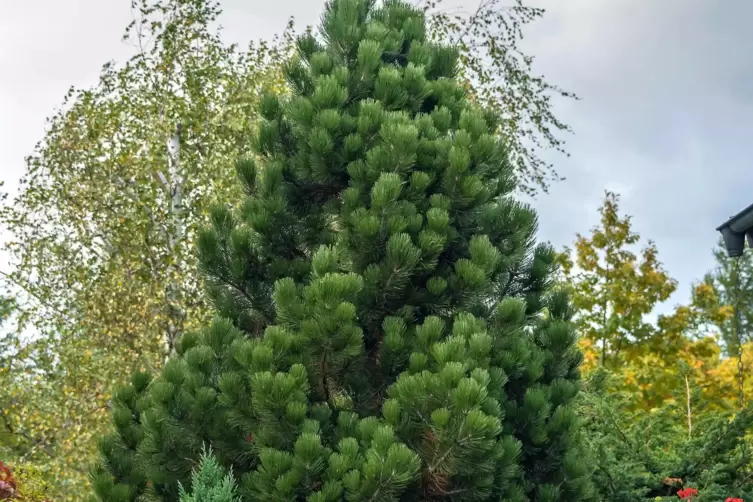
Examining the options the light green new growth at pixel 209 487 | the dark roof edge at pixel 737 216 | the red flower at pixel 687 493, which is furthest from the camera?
the dark roof edge at pixel 737 216

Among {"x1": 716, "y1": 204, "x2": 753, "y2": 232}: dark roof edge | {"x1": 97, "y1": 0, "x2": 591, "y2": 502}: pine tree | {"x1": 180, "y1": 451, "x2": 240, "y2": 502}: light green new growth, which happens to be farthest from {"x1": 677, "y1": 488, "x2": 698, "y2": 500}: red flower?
{"x1": 180, "y1": 451, "x2": 240, "y2": 502}: light green new growth

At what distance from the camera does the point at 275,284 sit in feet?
18.2

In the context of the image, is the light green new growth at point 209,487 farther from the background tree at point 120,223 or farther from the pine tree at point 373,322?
the background tree at point 120,223

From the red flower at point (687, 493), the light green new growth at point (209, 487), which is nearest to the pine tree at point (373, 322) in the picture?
the light green new growth at point (209, 487)

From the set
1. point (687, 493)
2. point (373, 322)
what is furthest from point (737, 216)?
point (373, 322)

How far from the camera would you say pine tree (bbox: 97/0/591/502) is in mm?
5133

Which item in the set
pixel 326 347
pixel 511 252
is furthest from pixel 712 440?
pixel 326 347

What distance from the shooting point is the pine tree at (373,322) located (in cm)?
513

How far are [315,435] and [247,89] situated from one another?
9.72 meters

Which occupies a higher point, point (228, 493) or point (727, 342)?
point (727, 342)

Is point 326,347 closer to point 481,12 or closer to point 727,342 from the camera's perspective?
point 481,12

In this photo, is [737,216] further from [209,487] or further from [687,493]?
[209,487]

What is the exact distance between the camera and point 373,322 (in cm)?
579

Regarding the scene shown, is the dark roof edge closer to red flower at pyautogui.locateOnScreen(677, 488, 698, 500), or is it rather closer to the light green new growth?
red flower at pyautogui.locateOnScreen(677, 488, 698, 500)
